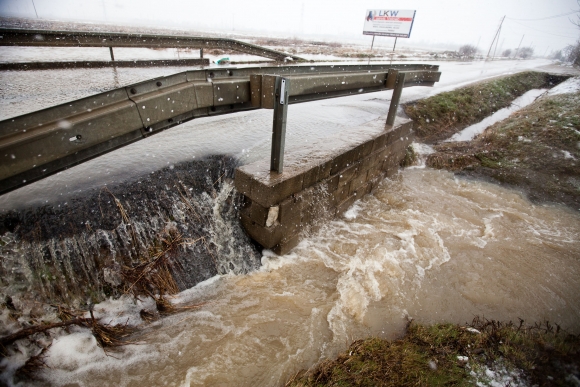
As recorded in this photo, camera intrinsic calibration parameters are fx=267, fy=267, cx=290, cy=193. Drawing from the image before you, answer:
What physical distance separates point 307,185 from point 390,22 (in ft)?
89.2

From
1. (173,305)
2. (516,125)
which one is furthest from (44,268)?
(516,125)

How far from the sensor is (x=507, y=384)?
7.66 feet

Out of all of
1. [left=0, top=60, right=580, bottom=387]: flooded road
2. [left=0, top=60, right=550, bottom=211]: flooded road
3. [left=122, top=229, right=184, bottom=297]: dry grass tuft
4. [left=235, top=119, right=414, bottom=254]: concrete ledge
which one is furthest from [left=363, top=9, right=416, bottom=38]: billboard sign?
[left=122, top=229, right=184, bottom=297]: dry grass tuft

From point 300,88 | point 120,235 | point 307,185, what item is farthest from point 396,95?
point 120,235

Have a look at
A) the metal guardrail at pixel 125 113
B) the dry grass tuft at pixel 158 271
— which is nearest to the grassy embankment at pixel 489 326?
the dry grass tuft at pixel 158 271

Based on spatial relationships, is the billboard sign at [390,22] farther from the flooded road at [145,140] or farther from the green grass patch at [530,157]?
the flooded road at [145,140]

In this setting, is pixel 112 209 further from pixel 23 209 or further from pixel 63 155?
pixel 63 155

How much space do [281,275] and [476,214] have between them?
5082 millimetres

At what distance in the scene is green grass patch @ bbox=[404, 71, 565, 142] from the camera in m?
10.8

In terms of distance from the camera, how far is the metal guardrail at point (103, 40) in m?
7.78

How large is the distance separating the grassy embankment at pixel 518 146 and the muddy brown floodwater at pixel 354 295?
5.04 feet

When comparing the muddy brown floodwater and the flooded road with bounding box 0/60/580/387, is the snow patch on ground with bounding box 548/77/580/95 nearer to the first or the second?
the flooded road with bounding box 0/60/580/387

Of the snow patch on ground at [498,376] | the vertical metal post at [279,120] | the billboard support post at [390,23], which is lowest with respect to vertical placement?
the snow patch on ground at [498,376]

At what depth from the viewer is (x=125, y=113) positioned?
272cm
